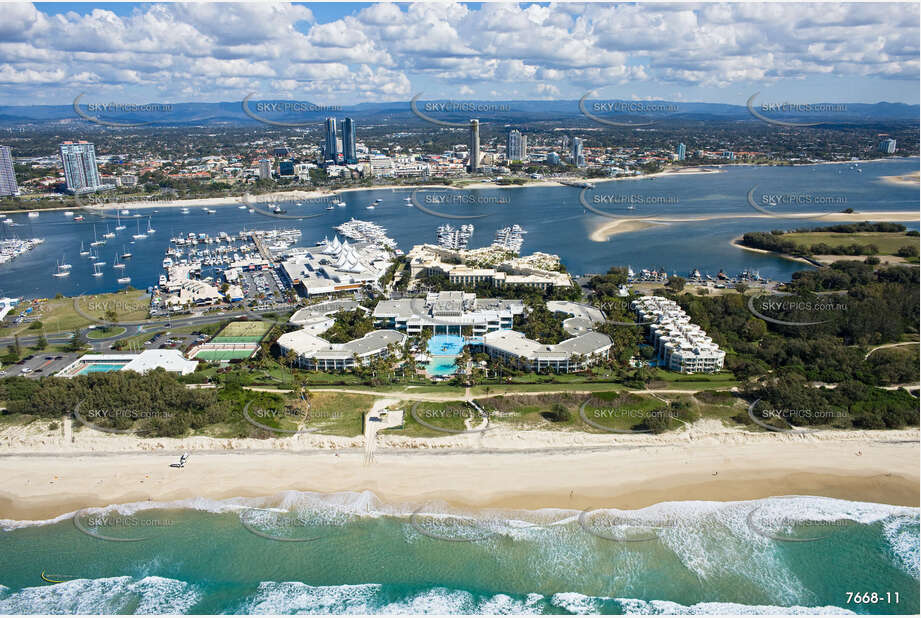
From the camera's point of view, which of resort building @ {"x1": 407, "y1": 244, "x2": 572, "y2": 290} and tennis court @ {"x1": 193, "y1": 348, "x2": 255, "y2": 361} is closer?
tennis court @ {"x1": 193, "y1": 348, "x2": 255, "y2": 361}

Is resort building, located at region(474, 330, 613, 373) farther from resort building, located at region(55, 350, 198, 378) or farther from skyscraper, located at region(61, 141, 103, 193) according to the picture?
skyscraper, located at region(61, 141, 103, 193)

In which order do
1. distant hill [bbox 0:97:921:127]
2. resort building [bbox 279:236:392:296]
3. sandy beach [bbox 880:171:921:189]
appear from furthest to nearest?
distant hill [bbox 0:97:921:127], sandy beach [bbox 880:171:921:189], resort building [bbox 279:236:392:296]

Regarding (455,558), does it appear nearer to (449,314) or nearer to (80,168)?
(449,314)

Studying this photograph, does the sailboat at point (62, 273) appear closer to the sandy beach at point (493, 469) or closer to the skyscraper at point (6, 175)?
the sandy beach at point (493, 469)

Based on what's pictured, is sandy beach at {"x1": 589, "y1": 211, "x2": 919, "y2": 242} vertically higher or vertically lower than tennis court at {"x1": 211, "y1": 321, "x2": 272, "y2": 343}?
higher

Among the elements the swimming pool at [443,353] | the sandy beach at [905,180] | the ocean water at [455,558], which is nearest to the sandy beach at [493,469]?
the ocean water at [455,558]

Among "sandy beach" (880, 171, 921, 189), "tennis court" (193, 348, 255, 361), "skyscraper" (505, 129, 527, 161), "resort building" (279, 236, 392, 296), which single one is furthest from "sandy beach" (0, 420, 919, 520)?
"skyscraper" (505, 129, 527, 161)
